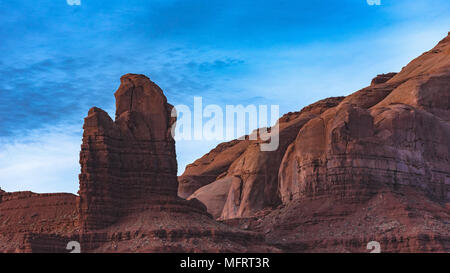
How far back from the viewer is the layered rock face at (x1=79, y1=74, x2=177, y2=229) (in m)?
86.1

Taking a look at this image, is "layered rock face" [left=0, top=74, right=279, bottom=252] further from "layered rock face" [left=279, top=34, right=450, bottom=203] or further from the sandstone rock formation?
"layered rock face" [left=279, top=34, right=450, bottom=203]

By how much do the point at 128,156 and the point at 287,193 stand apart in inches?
947

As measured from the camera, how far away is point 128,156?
89375 millimetres

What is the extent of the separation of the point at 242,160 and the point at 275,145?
639 centimetres

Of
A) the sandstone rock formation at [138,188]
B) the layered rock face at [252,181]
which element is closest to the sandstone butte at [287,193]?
the sandstone rock formation at [138,188]

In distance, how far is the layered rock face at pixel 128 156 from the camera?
86.1 m

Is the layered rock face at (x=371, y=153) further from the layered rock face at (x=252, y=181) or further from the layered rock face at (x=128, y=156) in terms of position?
the layered rock face at (x=128, y=156)

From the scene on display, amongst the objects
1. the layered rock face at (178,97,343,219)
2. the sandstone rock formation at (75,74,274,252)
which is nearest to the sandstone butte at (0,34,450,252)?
the sandstone rock formation at (75,74,274,252)

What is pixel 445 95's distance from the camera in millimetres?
112312

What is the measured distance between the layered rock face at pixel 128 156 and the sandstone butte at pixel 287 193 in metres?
0.08

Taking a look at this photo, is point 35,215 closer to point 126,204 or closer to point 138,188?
point 126,204

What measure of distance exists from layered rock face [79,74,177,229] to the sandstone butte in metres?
0.08
